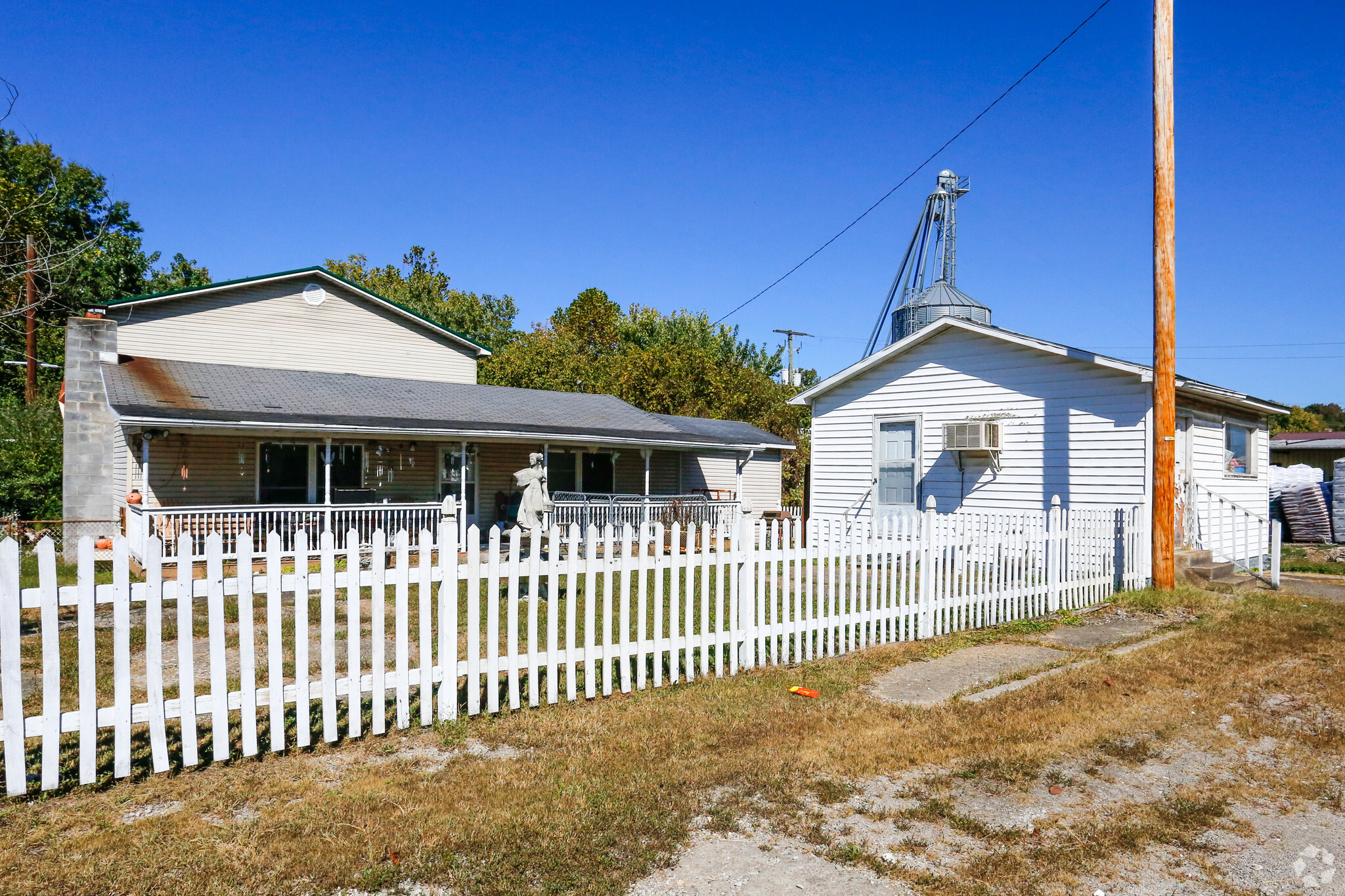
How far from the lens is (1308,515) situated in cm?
2088

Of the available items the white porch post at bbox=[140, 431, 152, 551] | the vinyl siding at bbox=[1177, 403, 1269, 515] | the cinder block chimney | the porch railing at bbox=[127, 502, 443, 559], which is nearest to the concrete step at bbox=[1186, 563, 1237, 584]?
the vinyl siding at bbox=[1177, 403, 1269, 515]

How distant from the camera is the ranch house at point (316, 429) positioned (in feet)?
53.0

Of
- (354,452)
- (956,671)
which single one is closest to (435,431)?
(354,452)

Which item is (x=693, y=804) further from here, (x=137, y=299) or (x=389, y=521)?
(x=137, y=299)

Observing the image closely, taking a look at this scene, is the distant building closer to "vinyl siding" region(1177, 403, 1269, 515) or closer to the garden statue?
"vinyl siding" region(1177, 403, 1269, 515)

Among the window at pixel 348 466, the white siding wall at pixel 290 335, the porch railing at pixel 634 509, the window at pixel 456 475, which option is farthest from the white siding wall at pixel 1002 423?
the white siding wall at pixel 290 335

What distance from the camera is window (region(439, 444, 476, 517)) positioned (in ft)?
68.3

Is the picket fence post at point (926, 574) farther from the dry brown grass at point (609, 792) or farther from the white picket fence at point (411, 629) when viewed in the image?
the dry brown grass at point (609, 792)

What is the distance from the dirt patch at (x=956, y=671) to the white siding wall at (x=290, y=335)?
62.8 feet

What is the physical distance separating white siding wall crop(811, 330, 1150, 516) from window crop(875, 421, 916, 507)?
179mm

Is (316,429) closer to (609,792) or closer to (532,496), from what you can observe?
(532,496)

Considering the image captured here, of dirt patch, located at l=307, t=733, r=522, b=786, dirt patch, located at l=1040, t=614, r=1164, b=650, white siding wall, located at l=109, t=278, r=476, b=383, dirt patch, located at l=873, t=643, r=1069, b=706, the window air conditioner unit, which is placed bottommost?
dirt patch, located at l=1040, t=614, r=1164, b=650

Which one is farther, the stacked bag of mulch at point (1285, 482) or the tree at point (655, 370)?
the tree at point (655, 370)

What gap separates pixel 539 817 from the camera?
3869 mm
